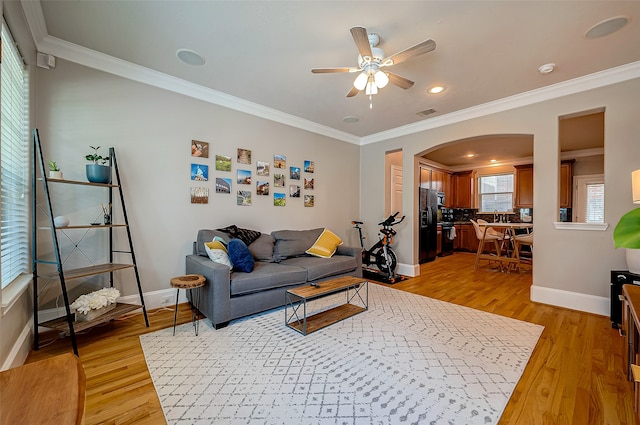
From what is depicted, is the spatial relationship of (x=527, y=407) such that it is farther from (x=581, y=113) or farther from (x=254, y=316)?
(x=581, y=113)

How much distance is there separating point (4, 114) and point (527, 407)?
3.97m

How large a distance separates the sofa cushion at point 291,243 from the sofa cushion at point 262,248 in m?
0.10

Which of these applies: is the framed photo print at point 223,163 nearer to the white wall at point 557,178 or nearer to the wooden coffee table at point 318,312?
the wooden coffee table at point 318,312

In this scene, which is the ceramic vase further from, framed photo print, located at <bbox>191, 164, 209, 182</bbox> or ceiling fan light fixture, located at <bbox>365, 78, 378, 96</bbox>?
ceiling fan light fixture, located at <bbox>365, 78, 378, 96</bbox>

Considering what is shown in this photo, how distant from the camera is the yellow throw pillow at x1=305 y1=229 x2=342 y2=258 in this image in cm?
403

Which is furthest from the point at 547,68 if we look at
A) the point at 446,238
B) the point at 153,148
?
the point at 446,238

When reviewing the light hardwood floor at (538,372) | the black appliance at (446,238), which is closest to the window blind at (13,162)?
the light hardwood floor at (538,372)

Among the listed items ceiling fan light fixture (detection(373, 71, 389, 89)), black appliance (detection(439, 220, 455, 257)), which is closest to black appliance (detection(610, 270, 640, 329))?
ceiling fan light fixture (detection(373, 71, 389, 89))

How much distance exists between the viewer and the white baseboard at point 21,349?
1.81 meters

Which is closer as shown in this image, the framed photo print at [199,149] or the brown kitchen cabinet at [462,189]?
the framed photo print at [199,149]

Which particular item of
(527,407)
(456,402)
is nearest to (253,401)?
(456,402)

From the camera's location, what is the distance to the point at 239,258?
Answer: 303cm

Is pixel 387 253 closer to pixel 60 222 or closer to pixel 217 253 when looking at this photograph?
pixel 217 253

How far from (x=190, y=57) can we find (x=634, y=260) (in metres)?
4.85
